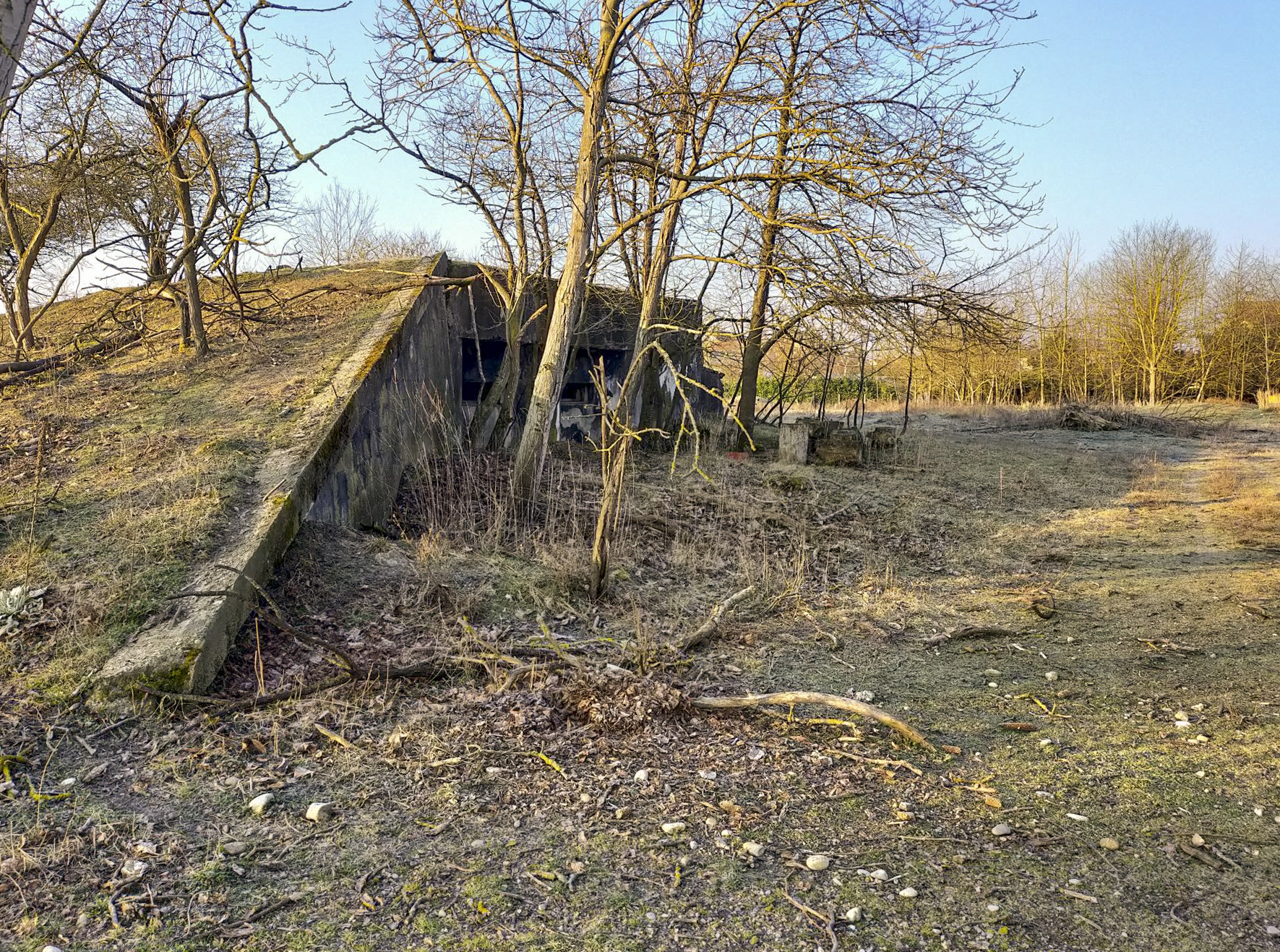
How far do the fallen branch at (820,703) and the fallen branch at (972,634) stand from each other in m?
1.74

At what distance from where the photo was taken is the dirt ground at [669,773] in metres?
2.90

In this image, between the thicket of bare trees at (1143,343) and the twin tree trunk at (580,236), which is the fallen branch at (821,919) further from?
the thicket of bare trees at (1143,343)

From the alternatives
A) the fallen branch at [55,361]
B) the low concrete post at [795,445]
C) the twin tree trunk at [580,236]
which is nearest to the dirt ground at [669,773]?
the twin tree trunk at [580,236]

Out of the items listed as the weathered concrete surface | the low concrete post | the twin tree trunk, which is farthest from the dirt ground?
the low concrete post

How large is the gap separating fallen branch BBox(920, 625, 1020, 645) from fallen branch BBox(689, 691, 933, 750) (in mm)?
1744

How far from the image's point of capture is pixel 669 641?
5.68m

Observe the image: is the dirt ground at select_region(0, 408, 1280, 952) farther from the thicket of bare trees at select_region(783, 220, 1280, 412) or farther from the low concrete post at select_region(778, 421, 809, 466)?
the thicket of bare trees at select_region(783, 220, 1280, 412)

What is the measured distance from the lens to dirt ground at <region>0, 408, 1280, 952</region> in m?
2.90

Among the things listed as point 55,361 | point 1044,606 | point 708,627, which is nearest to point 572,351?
point 55,361

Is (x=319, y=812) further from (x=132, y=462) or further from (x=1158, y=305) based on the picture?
(x=1158, y=305)

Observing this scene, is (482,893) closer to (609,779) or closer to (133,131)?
(609,779)

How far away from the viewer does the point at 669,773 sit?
13.1 ft

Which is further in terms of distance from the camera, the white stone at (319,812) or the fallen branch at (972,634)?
the fallen branch at (972,634)

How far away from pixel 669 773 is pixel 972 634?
3.16 metres
